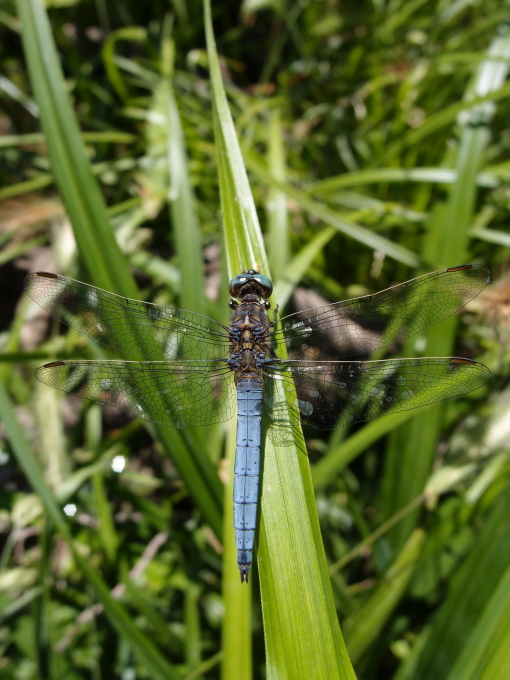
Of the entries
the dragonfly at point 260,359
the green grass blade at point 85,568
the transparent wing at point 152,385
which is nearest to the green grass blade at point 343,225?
the dragonfly at point 260,359

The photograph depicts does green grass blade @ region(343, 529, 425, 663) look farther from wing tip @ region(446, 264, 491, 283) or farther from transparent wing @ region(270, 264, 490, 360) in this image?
wing tip @ region(446, 264, 491, 283)

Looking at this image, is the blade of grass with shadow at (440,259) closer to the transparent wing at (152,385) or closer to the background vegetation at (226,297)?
the background vegetation at (226,297)

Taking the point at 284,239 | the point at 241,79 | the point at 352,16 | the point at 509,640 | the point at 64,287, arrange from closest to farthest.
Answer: the point at 509,640
the point at 64,287
the point at 284,239
the point at 352,16
the point at 241,79

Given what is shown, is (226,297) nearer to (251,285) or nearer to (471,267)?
(251,285)

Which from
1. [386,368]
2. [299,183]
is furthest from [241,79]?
[386,368]

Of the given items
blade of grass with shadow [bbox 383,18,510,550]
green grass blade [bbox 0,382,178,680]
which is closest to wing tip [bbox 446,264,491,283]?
blade of grass with shadow [bbox 383,18,510,550]

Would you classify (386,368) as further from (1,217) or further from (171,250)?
(1,217)

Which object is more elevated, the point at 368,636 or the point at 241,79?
the point at 241,79
